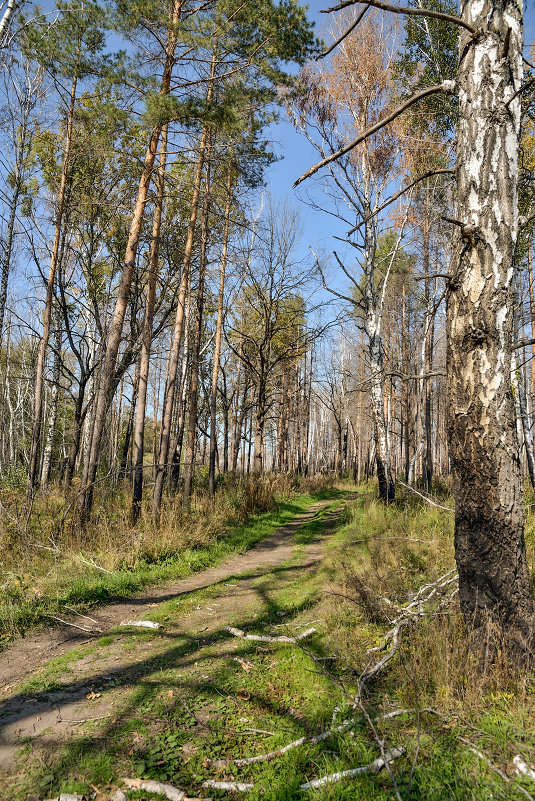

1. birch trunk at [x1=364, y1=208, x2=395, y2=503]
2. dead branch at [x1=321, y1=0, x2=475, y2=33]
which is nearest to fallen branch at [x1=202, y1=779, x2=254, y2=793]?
dead branch at [x1=321, y1=0, x2=475, y2=33]

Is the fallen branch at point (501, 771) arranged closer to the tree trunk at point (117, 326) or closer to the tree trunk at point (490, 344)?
the tree trunk at point (490, 344)

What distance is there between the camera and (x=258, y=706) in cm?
317

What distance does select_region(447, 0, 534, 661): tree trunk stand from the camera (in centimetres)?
287

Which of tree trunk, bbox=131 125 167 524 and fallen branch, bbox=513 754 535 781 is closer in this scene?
fallen branch, bbox=513 754 535 781

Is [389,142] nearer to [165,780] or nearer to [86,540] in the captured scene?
[86,540]

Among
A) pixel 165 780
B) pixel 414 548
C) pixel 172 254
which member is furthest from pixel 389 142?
pixel 165 780

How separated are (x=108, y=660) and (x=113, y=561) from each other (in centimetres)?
255

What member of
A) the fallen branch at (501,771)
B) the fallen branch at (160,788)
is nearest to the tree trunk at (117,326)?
the fallen branch at (160,788)

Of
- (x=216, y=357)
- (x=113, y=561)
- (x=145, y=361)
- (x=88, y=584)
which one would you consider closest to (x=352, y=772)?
(x=88, y=584)

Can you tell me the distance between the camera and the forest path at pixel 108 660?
2.83 meters

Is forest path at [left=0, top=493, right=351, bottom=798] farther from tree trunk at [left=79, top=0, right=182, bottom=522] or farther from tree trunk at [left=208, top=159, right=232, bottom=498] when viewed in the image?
tree trunk at [left=208, top=159, right=232, bottom=498]

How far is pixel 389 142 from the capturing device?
37.0 feet

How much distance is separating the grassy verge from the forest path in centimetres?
29

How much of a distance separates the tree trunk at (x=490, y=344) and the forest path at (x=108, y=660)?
2.41 meters
